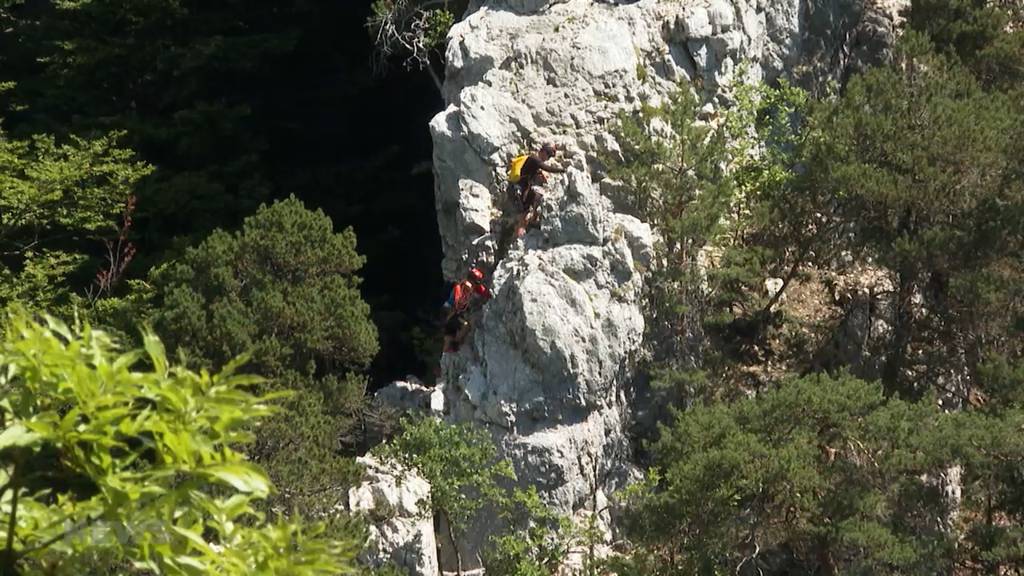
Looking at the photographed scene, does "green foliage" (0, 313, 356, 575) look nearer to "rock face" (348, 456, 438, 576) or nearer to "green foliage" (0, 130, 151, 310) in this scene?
"rock face" (348, 456, 438, 576)

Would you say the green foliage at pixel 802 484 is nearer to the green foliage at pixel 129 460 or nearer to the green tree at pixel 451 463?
the green tree at pixel 451 463

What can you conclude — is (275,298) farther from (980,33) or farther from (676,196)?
(980,33)

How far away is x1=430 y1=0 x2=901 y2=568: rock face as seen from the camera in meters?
13.9

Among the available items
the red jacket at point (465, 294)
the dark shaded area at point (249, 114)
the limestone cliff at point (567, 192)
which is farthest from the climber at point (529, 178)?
the dark shaded area at point (249, 114)

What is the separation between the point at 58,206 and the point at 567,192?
6.47 meters

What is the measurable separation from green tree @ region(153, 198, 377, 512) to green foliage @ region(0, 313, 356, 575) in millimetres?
7591

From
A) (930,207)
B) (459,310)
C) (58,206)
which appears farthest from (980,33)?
(58,206)

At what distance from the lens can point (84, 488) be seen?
5863 mm

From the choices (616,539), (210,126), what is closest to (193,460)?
(616,539)

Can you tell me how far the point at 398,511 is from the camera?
13438 millimetres

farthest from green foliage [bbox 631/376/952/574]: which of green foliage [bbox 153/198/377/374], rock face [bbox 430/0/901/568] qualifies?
green foliage [bbox 153/198/377/374]

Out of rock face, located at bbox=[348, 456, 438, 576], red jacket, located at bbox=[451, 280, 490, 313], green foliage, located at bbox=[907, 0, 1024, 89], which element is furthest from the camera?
green foliage, located at bbox=[907, 0, 1024, 89]

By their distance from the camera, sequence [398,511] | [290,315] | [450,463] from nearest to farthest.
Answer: [450,463], [398,511], [290,315]

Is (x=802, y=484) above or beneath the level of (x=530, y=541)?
above
